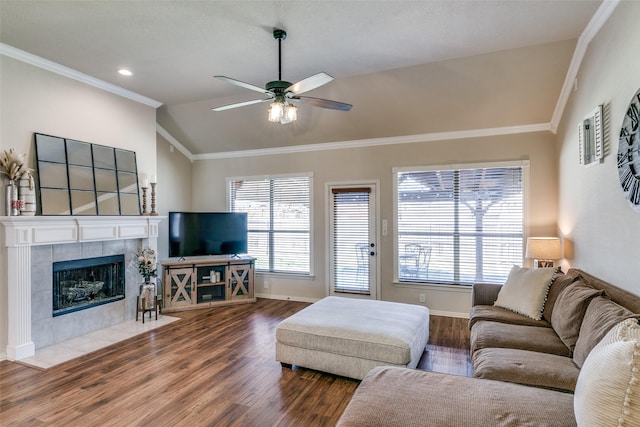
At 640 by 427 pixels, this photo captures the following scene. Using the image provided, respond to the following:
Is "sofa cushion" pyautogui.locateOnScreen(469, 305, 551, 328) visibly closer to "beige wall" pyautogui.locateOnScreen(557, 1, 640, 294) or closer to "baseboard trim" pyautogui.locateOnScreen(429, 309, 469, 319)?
"beige wall" pyautogui.locateOnScreen(557, 1, 640, 294)

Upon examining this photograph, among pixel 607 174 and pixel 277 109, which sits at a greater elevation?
pixel 277 109

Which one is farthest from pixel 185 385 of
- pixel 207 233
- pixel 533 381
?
pixel 207 233

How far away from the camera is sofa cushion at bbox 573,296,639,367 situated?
1.97 m

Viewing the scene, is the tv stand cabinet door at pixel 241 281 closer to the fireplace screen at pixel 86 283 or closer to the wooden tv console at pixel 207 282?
the wooden tv console at pixel 207 282

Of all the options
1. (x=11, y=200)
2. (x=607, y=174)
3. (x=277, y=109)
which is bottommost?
(x=11, y=200)

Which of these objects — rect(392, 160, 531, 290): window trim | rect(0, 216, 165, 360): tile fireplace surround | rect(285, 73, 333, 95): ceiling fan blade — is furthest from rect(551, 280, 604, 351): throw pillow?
rect(0, 216, 165, 360): tile fireplace surround

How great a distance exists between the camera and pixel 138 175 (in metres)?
4.82

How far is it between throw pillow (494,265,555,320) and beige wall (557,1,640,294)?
0.43m

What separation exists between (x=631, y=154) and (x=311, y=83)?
7.46 feet

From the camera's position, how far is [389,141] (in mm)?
5207

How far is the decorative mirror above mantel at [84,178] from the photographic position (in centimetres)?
374

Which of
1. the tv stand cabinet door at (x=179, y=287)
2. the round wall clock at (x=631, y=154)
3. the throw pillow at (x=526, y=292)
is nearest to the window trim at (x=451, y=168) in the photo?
the throw pillow at (x=526, y=292)

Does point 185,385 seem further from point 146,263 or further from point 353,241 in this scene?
point 353,241

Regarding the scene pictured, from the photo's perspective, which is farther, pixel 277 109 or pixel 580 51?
pixel 580 51
